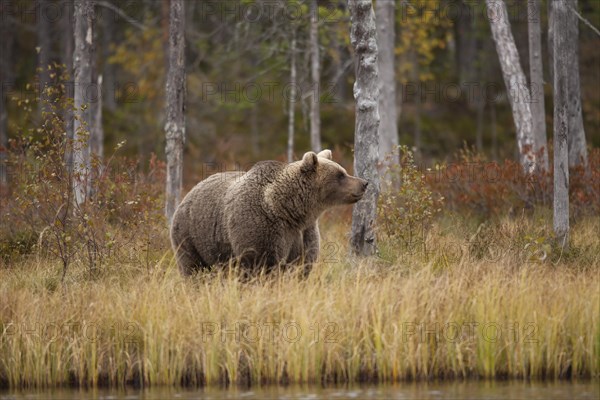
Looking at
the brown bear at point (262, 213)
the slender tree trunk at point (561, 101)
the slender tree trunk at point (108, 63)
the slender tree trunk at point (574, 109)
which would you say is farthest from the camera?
the slender tree trunk at point (108, 63)

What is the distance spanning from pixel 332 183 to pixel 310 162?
0.35 meters

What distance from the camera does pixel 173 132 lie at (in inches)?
599

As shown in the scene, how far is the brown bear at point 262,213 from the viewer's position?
10117 millimetres

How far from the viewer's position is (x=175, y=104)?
15.1 meters

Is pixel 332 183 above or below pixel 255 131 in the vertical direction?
below

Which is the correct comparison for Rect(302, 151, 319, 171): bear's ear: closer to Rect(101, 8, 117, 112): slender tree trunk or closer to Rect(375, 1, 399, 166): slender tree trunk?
Rect(375, 1, 399, 166): slender tree trunk

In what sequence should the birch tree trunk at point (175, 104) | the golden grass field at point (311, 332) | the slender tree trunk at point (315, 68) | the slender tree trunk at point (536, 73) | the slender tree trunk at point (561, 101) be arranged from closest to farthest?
1. the golden grass field at point (311, 332)
2. the slender tree trunk at point (561, 101)
3. the birch tree trunk at point (175, 104)
4. the slender tree trunk at point (536, 73)
5. the slender tree trunk at point (315, 68)

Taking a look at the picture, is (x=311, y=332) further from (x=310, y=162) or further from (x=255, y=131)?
(x=255, y=131)

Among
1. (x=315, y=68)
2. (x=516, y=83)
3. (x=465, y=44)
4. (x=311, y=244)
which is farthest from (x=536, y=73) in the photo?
(x=465, y=44)

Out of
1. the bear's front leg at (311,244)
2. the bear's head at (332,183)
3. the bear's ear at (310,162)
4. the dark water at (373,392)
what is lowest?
the dark water at (373,392)

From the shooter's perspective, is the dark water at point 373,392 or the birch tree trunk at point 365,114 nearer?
the dark water at point 373,392

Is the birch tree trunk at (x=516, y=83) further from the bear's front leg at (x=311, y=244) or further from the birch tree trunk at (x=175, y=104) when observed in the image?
the bear's front leg at (x=311, y=244)

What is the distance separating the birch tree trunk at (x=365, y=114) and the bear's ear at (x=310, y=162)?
1.53 meters

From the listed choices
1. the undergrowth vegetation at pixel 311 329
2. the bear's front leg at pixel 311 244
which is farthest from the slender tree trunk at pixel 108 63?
the undergrowth vegetation at pixel 311 329
